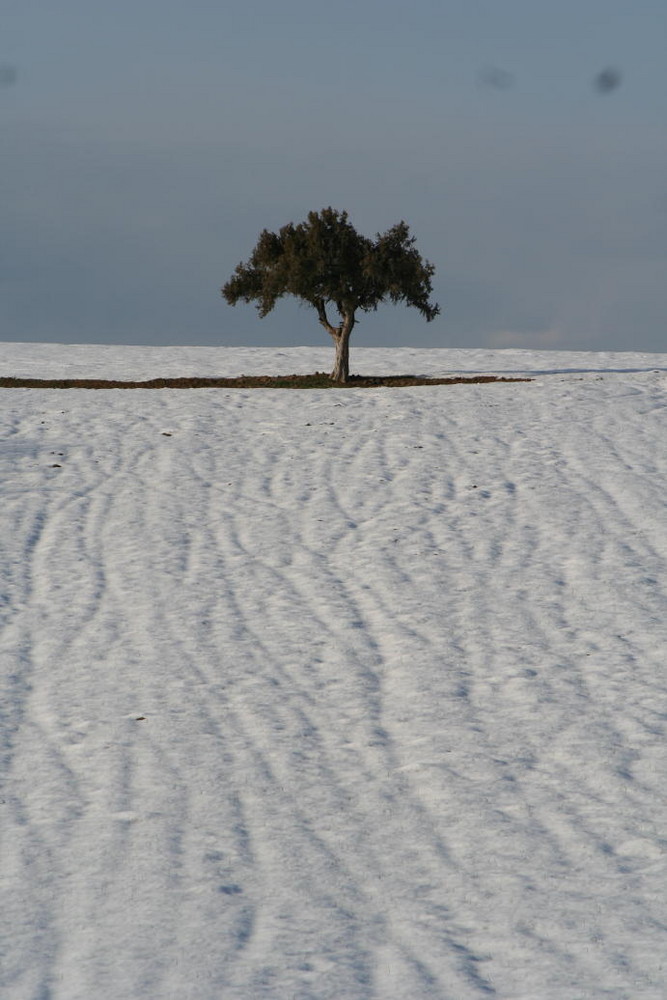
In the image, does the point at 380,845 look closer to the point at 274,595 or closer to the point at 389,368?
the point at 274,595

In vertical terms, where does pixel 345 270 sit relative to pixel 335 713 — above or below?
above

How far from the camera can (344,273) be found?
36125 millimetres

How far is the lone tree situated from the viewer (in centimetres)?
3581

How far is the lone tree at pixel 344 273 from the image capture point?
3581cm

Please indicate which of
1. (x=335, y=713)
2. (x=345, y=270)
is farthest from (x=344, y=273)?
(x=335, y=713)

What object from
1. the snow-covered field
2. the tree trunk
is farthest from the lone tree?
the snow-covered field

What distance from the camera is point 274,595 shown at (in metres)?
14.8

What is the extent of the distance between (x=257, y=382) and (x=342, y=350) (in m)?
2.96

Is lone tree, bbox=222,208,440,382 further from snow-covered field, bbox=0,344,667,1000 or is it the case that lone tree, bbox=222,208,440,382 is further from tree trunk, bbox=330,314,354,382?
snow-covered field, bbox=0,344,667,1000

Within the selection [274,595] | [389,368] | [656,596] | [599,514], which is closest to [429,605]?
[274,595]

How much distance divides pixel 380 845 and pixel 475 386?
67.9 feet

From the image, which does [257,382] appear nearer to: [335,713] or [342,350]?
[342,350]

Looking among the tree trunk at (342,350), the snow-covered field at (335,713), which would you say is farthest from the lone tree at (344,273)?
the snow-covered field at (335,713)

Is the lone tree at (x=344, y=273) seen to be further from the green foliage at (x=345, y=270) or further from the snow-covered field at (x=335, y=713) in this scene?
the snow-covered field at (x=335, y=713)
